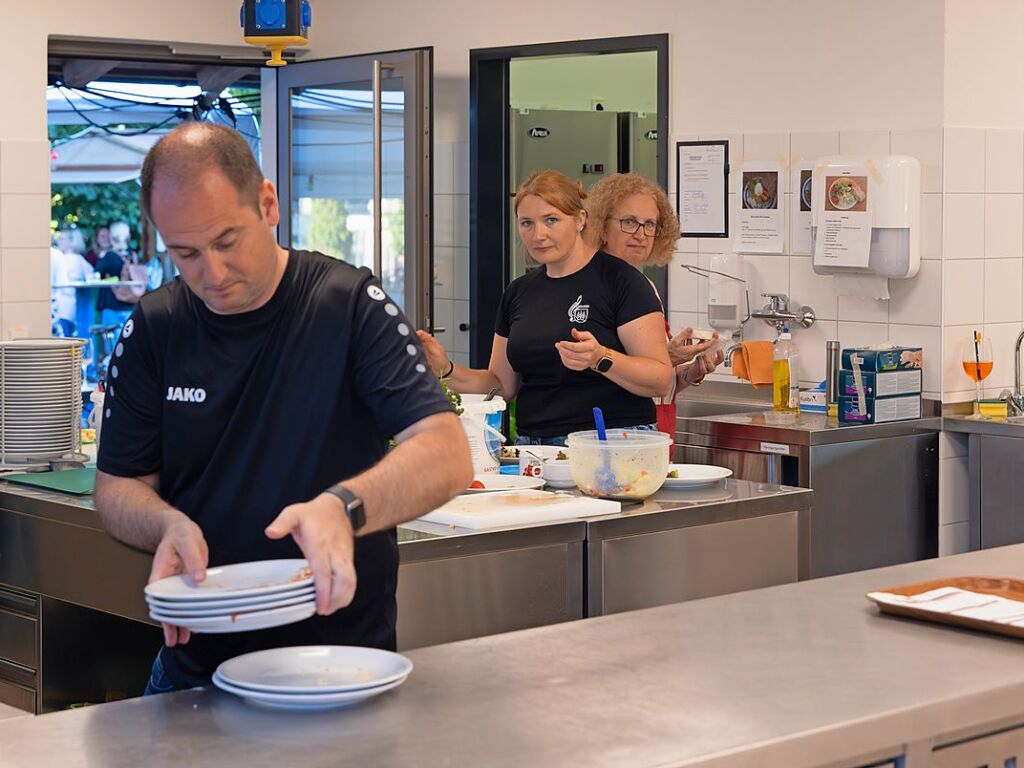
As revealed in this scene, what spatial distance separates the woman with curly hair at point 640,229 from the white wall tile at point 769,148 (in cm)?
79

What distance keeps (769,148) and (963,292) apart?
865 mm

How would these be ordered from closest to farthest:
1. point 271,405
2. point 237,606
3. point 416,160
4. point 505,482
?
point 237,606
point 271,405
point 505,482
point 416,160

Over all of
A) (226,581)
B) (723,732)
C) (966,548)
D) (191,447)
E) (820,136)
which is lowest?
(966,548)

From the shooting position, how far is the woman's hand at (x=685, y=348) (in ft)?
15.3

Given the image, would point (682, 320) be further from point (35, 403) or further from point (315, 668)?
point (315, 668)

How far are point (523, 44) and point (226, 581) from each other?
457 cm

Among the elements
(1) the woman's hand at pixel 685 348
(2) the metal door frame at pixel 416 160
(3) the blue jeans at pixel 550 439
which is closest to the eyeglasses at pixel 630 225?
(1) the woman's hand at pixel 685 348

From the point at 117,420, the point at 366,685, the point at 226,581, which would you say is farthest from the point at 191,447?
the point at 366,685

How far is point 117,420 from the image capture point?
2217mm

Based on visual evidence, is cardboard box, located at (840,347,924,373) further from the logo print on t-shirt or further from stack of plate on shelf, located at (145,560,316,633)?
stack of plate on shelf, located at (145,560,316,633)

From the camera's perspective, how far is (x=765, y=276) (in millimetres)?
5445

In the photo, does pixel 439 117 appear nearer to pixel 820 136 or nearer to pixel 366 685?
pixel 820 136

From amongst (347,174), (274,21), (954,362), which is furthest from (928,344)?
(347,174)

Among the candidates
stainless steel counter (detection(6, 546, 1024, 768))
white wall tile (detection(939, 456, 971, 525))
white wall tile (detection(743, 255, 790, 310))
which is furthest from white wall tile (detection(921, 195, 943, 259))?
stainless steel counter (detection(6, 546, 1024, 768))
